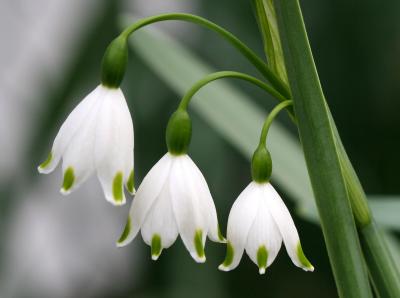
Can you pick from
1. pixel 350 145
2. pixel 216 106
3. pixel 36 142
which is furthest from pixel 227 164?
pixel 216 106

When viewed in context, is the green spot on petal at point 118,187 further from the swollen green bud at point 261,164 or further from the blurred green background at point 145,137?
the blurred green background at point 145,137

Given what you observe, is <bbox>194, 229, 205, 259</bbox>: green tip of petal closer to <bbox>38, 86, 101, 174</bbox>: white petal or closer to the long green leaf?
<bbox>38, 86, 101, 174</bbox>: white petal

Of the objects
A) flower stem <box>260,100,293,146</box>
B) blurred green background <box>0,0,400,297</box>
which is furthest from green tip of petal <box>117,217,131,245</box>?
blurred green background <box>0,0,400,297</box>

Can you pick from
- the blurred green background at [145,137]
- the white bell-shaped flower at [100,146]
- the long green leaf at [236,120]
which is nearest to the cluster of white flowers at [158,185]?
the white bell-shaped flower at [100,146]

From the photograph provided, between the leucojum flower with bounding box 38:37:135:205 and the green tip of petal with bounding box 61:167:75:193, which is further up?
the leucojum flower with bounding box 38:37:135:205

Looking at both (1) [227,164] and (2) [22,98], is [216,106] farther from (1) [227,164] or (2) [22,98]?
(2) [22,98]

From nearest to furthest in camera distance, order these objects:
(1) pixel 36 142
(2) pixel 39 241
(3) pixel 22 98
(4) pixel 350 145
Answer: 1. (1) pixel 36 142
2. (4) pixel 350 145
3. (3) pixel 22 98
4. (2) pixel 39 241

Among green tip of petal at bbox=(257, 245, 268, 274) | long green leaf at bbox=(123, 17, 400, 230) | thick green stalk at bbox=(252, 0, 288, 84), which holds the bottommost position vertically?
green tip of petal at bbox=(257, 245, 268, 274)

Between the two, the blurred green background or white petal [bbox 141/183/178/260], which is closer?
white petal [bbox 141/183/178/260]
